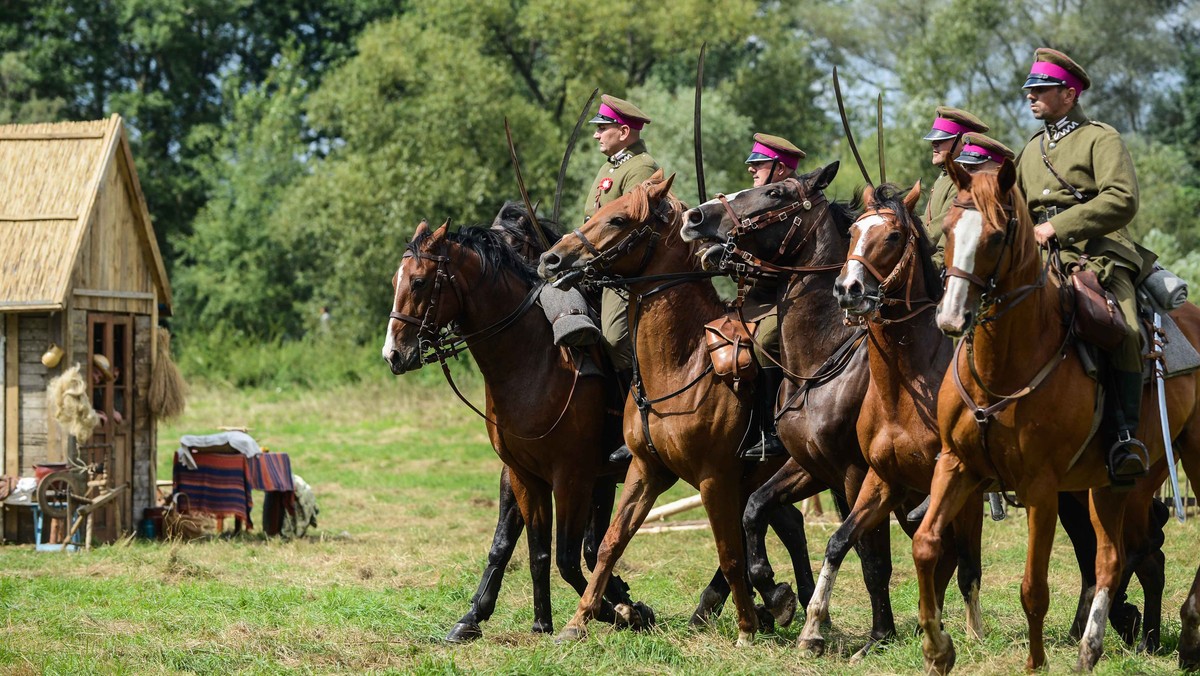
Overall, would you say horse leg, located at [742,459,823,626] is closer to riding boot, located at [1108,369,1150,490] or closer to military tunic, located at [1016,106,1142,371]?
riding boot, located at [1108,369,1150,490]

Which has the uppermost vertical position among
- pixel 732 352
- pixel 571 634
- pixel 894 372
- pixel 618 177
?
pixel 618 177

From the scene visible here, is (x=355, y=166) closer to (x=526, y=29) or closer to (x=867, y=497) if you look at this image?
(x=526, y=29)

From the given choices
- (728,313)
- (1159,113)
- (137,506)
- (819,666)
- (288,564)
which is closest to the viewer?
(819,666)

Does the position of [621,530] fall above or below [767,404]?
below

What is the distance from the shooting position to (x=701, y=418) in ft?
27.8

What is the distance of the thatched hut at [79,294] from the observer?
15.3 m

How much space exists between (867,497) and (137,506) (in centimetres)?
1093

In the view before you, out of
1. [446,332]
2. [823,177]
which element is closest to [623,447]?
[446,332]

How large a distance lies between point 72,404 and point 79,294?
149 centimetres

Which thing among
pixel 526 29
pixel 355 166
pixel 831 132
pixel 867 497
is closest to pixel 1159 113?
pixel 831 132

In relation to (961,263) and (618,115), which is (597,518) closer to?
(618,115)

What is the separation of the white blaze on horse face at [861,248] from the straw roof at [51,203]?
1031 centimetres

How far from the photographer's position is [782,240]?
8.41 metres

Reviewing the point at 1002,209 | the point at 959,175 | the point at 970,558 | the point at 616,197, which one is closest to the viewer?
the point at 1002,209
